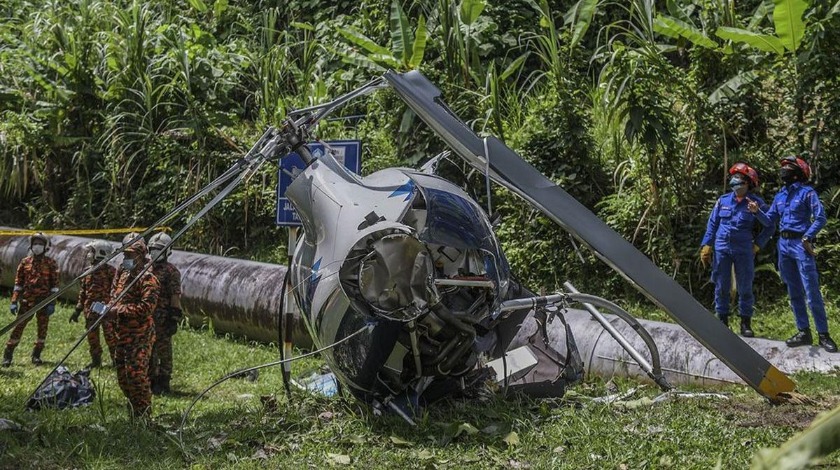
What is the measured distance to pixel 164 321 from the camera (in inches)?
382

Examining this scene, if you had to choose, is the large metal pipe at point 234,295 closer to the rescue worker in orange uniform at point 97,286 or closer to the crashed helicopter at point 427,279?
the rescue worker in orange uniform at point 97,286

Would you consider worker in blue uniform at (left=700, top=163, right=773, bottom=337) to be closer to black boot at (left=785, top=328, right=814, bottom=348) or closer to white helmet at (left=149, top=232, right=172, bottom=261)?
black boot at (left=785, top=328, right=814, bottom=348)

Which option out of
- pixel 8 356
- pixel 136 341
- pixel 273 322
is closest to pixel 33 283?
pixel 8 356

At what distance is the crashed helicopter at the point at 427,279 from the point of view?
6.37 meters

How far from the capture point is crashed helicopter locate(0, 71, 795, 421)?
637 centimetres

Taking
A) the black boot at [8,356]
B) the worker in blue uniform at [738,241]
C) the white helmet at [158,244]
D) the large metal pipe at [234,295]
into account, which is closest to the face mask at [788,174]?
the worker in blue uniform at [738,241]

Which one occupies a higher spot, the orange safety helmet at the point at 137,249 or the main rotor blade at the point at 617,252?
the main rotor blade at the point at 617,252

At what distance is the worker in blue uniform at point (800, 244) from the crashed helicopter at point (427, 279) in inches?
101

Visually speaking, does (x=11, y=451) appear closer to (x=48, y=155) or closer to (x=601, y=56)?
(x=601, y=56)

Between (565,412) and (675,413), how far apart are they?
0.71 m

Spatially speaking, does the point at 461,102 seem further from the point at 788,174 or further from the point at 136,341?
the point at 136,341

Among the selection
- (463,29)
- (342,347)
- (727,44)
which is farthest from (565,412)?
(463,29)

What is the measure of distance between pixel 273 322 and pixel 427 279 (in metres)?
5.52

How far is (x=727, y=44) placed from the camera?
11766 mm
